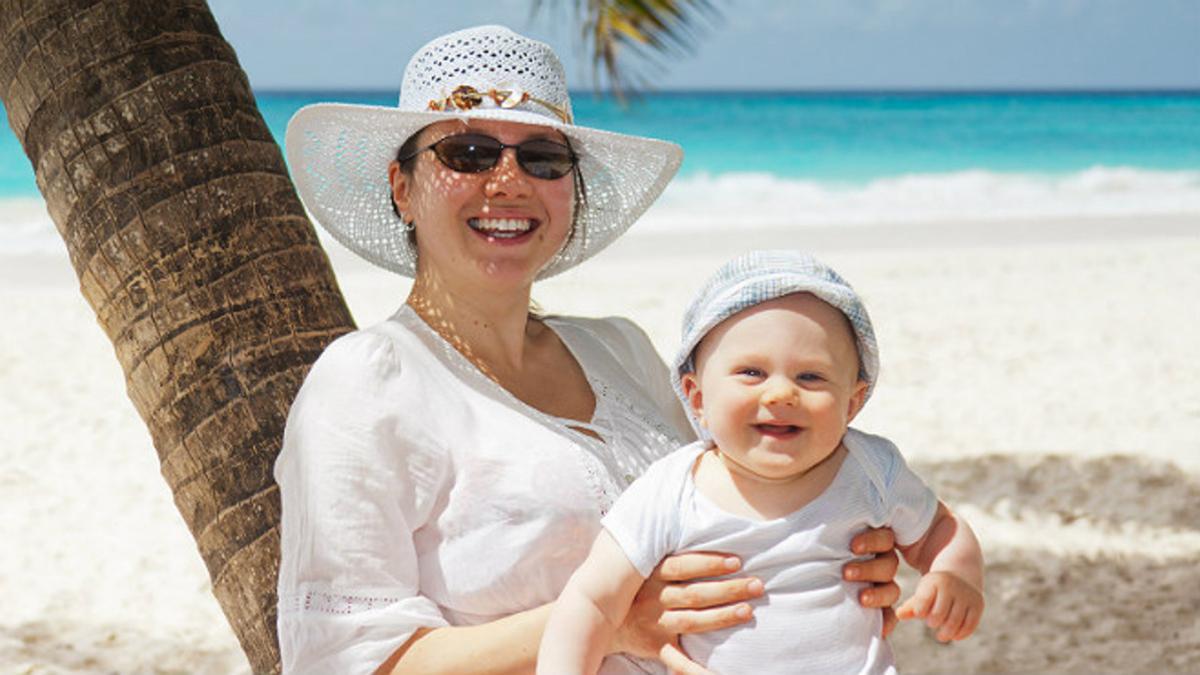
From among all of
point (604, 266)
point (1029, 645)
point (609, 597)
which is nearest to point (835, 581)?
point (609, 597)

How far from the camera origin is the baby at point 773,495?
211 cm

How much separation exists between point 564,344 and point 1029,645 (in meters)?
3.18

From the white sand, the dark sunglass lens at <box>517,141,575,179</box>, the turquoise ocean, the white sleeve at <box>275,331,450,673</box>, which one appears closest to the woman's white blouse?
the white sleeve at <box>275,331,450,673</box>

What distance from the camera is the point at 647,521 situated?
2.16 metres

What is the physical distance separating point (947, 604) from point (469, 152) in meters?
1.12

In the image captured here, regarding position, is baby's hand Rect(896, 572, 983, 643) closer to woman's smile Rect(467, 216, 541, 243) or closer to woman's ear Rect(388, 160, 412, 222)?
woman's smile Rect(467, 216, 541, 243)

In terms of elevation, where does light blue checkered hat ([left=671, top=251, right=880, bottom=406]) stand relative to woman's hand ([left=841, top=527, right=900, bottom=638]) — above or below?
above

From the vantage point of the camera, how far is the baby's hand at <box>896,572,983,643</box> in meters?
2.21

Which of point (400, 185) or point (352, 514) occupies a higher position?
point (400, 185)

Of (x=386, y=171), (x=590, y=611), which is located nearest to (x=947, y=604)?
(x=590, y=611)

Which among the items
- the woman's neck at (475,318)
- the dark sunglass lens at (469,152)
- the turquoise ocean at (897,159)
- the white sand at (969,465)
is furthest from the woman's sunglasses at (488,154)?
the turquoise ocean at (897,159)

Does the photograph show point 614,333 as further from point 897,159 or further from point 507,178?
point 897,159

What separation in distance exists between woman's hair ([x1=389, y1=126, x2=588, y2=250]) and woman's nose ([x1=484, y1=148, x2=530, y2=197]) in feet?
0.50

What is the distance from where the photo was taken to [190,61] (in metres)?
2.73
